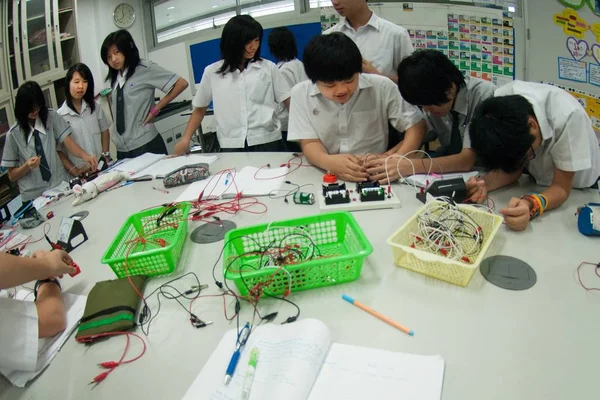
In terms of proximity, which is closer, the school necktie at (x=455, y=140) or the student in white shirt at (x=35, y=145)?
the school necktie at (x=455, y=140)

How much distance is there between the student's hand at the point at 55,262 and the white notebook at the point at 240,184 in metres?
0.60

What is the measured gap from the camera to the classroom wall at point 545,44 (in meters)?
2.46

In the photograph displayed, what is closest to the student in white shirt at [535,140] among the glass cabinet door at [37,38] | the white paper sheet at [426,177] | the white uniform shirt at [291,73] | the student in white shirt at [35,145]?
the white paper sheet at [426,177]

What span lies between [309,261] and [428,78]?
885 mm

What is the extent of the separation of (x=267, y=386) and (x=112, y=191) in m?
1.54

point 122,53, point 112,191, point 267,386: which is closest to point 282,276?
point 267,386

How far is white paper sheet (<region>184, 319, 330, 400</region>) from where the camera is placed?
0.81 meters

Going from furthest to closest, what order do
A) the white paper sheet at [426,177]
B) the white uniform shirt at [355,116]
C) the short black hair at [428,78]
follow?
the white uniform shirt at [355,116], the white paper sheet at [426,177], the short black hair at [428,78]

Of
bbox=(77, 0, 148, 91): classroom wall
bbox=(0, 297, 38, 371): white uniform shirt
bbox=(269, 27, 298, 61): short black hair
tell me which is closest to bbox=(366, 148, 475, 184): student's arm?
bbox=(0, 297, 38, 371): white uniform shirt

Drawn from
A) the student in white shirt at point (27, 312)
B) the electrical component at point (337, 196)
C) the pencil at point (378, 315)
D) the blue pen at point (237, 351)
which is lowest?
the blue pen at point (237, 351)

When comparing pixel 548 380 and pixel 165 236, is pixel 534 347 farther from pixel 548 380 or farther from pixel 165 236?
pixel 165 236

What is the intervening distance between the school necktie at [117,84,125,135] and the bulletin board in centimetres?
240

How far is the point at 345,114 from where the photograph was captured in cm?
189

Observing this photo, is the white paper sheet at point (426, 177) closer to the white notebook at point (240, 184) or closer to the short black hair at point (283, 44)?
the white notebook at point (240, 184)
